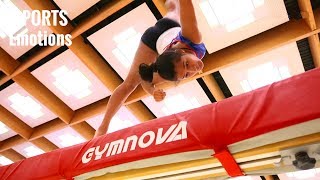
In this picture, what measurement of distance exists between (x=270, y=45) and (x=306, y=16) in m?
0.53

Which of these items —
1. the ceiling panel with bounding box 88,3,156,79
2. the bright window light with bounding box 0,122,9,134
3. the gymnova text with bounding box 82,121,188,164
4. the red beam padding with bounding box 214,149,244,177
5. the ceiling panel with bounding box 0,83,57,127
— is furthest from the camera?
the bright window light with bounding box 0,122,9,134

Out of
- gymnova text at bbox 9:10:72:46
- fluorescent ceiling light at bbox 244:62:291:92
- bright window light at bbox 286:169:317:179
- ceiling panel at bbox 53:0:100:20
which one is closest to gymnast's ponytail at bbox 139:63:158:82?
ceiling panel at bbox 53:0:100:20

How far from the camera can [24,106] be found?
5695 millimetres

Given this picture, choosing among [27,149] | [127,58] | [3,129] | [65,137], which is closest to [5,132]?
[3,129]

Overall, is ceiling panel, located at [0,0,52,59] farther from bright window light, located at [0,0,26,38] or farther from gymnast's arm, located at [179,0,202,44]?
gymnast's arm, located at [179,0,202,44]

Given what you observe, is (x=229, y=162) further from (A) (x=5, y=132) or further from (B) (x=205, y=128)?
(A) (x=5, y=132)

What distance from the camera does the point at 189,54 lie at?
1.91m

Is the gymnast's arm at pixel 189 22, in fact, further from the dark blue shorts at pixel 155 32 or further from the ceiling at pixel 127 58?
the ceiling at pixel 127 58

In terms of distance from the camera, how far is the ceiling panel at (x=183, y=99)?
492cm

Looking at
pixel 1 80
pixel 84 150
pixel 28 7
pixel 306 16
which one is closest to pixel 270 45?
pixel 306 16

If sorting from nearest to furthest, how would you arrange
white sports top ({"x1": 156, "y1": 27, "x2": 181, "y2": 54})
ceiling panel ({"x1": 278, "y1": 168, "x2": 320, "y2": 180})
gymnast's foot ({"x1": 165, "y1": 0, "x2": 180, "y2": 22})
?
white sports top ({"x1": 156, "y1": 27, "x2": 181, "y2": 54}) < gymnast's foot ({"x1": 165, "y1": 0, "x2": 180, "y2": 22}) < ceiling panel ({"x1": 278, "y1": 168, "x2": 320, "y2": 180})

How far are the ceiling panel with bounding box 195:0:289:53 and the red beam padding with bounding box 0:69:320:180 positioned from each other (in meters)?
2.37

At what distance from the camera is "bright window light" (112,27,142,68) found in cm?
413

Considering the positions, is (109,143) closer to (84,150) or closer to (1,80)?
(84,150)
